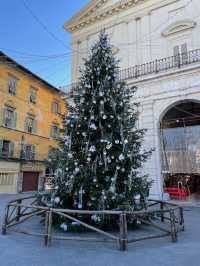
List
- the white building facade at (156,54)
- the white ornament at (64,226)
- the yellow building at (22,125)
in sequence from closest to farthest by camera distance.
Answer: the white ornament at (64,226), the white building facade at (156,54), the yellow building at (22,125)

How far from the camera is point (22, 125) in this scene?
22.9 meters

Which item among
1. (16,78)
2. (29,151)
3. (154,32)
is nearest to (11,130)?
(29,151)

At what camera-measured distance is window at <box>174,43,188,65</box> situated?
1279 cm

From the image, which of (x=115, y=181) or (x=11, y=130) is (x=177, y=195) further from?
(x=11, y=130)

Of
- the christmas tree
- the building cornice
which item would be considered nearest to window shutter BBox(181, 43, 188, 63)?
the building cornice

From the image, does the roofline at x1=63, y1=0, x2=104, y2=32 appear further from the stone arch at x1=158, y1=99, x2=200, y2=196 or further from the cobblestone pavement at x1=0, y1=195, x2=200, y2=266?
the cobblestone pavement at x1=0, y1=195, x2=200, y2=266

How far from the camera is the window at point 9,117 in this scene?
21000 mm

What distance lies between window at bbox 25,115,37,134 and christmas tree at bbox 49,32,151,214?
17650 mm

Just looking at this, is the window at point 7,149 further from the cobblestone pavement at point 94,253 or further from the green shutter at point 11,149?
the cobblestone pavement at point 94,253

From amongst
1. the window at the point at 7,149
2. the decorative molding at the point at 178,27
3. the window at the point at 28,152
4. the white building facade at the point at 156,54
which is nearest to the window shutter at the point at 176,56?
the white building facade at the point at 156,54

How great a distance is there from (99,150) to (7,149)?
56.0 feet

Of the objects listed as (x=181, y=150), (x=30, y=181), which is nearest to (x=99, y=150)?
(x=181, y=150)

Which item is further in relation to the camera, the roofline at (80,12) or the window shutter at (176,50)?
the roofline at (80,12)

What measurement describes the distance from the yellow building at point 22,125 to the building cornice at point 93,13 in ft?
18.9
